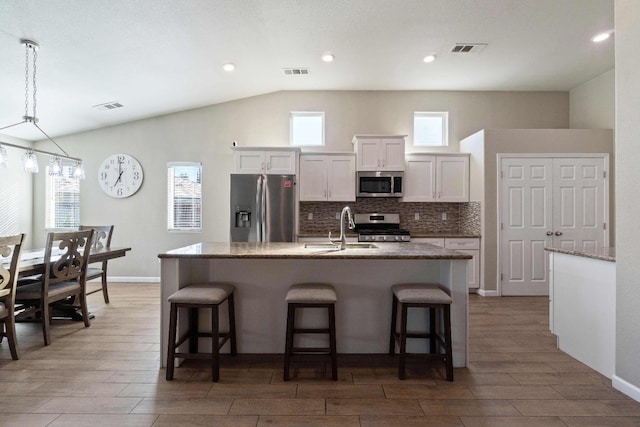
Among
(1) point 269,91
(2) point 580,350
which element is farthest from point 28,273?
(2) point 580,350

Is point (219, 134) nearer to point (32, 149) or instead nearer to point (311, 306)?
point (32, 149)

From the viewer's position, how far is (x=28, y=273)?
2.82m

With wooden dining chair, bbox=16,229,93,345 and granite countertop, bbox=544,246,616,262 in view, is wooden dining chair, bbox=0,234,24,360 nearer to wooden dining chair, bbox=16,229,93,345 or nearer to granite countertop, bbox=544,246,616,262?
wooden dining chair, bbox=16,229,93,345

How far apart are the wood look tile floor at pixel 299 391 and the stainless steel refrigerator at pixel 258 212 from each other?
2022 millimetres

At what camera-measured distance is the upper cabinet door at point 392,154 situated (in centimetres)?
491

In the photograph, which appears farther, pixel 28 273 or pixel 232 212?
pixel 232 212

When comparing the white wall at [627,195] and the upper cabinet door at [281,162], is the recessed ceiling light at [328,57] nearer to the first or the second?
the upper cabinet door at [281,162]

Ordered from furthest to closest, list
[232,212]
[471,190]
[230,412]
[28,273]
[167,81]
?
[471,190]
[232,212]
[167,81]
[28,273]
[230,412]

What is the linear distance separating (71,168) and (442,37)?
4.39 metres

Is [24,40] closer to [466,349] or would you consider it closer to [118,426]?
[118,426]

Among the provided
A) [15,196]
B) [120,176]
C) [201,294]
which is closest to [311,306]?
[201,294]

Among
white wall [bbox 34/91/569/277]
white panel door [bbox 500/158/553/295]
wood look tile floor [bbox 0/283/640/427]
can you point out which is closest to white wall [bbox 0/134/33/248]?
white wall [bbox 34/91/569/277]

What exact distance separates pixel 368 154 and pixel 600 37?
9.77 feet

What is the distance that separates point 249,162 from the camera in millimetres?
4824
